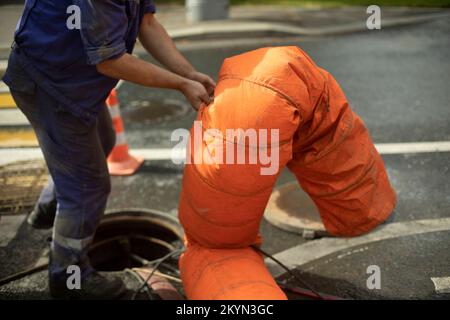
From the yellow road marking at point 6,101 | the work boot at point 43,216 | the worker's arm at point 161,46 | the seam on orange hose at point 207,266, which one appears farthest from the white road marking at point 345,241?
the yellow road marking at point 6,101

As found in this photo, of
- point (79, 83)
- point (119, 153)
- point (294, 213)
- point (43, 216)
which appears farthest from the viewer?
point (119, 153)

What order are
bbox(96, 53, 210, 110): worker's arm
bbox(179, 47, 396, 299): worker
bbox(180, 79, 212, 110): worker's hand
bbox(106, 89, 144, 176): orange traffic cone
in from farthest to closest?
1. bbox(106, 89, 144, 176): orange traffic cone
2. bbox(180, 79, 212, 110): worker's hand
3. bbox(96, 53, 210, 110): worker's arm
4. bbox(179, 47, 396, 299): worker

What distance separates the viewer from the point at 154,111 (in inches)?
247

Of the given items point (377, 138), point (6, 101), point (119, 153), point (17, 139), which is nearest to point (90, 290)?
point (119, 153)

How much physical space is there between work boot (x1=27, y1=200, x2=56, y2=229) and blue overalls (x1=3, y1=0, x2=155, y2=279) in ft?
2.39

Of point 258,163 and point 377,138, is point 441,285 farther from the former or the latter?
point 377,138

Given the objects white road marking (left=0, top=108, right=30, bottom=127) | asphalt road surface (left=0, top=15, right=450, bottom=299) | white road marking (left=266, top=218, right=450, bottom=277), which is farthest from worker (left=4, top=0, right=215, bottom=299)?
white road marking (left=0, top=108, right=30, bottom=127)

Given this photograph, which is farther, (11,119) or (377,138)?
(11,119)

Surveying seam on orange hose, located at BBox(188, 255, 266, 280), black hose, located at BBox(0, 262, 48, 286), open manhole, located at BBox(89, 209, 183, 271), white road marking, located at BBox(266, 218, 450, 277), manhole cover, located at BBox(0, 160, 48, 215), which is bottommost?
open manhole, located at BBox(89, 209, 183, 271)

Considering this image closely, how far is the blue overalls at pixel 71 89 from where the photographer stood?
2.52 m

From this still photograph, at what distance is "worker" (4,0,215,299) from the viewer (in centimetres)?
255

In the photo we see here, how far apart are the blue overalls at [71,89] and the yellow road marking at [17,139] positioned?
8.29 feet

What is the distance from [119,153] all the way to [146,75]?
7.45 feet

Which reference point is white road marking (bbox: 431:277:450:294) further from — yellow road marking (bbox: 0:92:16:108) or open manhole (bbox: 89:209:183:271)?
yellow road marking (bbox: 0:92:16:108)
